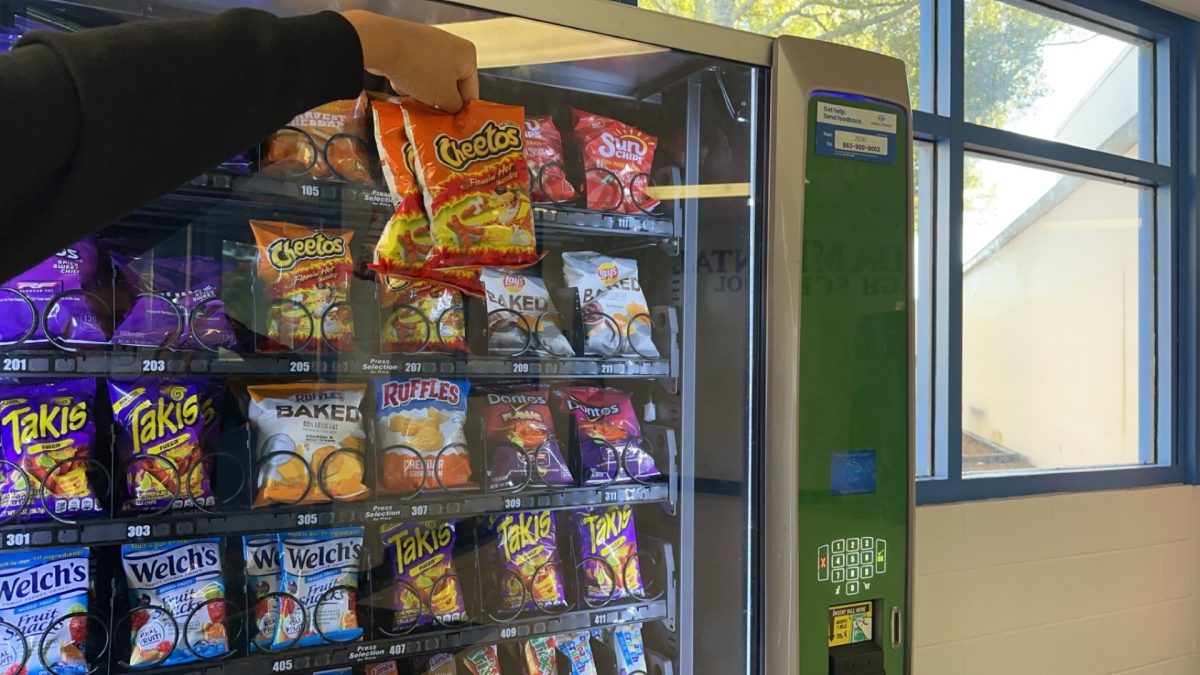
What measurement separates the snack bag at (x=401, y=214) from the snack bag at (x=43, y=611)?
0.64 meters

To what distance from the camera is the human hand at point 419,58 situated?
3.16 ft

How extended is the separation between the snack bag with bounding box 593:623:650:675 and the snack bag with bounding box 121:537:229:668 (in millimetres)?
702

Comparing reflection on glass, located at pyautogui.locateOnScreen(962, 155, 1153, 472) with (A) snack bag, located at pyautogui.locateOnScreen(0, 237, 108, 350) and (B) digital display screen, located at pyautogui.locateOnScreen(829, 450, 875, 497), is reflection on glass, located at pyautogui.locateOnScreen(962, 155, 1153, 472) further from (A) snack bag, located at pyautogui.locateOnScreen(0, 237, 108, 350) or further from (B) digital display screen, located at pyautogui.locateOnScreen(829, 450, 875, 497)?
(A) snack bag, located at pyautogui.locateOnScreen(0, 237, 108, 350)

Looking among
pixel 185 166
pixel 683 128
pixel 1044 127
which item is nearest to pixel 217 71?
pixel 185 166

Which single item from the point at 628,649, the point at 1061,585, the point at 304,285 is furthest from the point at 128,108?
the point at 1061,585

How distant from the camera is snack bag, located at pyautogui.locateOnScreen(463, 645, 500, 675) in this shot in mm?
1508

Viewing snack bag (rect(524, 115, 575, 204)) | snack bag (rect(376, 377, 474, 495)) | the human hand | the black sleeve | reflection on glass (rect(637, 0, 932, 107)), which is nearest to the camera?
the black sleeve

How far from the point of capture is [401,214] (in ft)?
3.81

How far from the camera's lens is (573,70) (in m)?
1.45

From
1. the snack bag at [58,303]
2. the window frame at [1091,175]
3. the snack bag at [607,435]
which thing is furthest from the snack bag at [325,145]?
the window frame at [1091,175]

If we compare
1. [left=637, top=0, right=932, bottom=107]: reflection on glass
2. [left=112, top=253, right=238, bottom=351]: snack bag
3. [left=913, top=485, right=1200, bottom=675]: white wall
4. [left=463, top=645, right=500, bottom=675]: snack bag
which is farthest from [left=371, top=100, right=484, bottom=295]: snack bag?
[left=913, top=485, right=1200, bottom=675]: white wall

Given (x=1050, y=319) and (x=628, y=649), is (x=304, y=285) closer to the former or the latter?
(x=628, y=649)

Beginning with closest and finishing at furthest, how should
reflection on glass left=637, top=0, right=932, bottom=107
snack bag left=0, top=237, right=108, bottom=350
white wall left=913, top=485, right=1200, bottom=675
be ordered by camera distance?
1. snack bag left=0, top=237, right=108, bottom=350
2. white wall left=913, top=485, right=1200, bottom=675
3. reflection on glass left=637, top=0, right=932, bottom=107

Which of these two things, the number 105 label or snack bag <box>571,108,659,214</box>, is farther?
snack bag <box>571,108,659,214</box>
